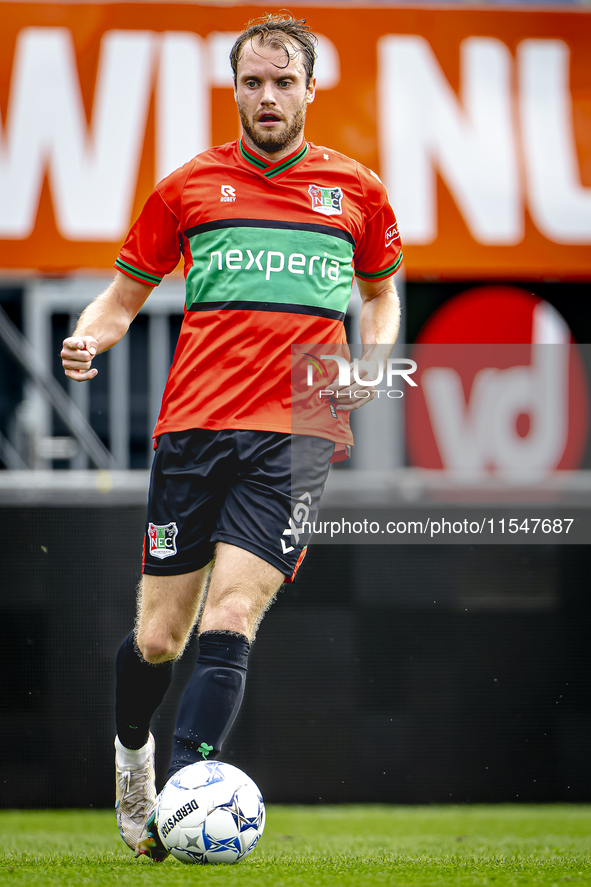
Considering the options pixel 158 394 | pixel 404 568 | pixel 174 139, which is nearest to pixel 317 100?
pixel 174 139

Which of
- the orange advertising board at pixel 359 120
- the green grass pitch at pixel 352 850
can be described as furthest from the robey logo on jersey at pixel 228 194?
the orange advertising board at pixel 359 120

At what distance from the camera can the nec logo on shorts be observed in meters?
Answer: 3.01

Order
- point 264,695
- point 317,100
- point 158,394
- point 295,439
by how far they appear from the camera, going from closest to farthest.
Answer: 1. point 295,439
2. point 264,695
3. point 317,100
4. point 158,394

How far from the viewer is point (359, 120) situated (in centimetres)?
624

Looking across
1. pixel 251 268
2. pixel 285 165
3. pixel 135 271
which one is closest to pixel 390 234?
pixel 285 165

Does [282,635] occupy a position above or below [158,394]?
below

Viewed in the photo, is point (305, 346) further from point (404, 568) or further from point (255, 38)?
point (404, 568)

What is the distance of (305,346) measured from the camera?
3.00m

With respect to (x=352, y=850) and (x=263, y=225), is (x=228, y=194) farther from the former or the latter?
(x=352, y=850)

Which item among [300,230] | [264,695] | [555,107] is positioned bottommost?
[264,695]

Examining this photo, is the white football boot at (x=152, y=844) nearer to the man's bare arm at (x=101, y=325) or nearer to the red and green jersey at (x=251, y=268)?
the red and green jersey at (x=251, y=268)

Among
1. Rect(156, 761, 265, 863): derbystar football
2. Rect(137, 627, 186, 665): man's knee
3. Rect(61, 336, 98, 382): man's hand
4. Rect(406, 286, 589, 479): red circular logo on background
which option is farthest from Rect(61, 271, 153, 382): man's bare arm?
Rect(406, 286, 589, 479): red circular logo on background

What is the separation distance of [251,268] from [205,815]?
138 cm

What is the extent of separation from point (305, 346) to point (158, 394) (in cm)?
392
